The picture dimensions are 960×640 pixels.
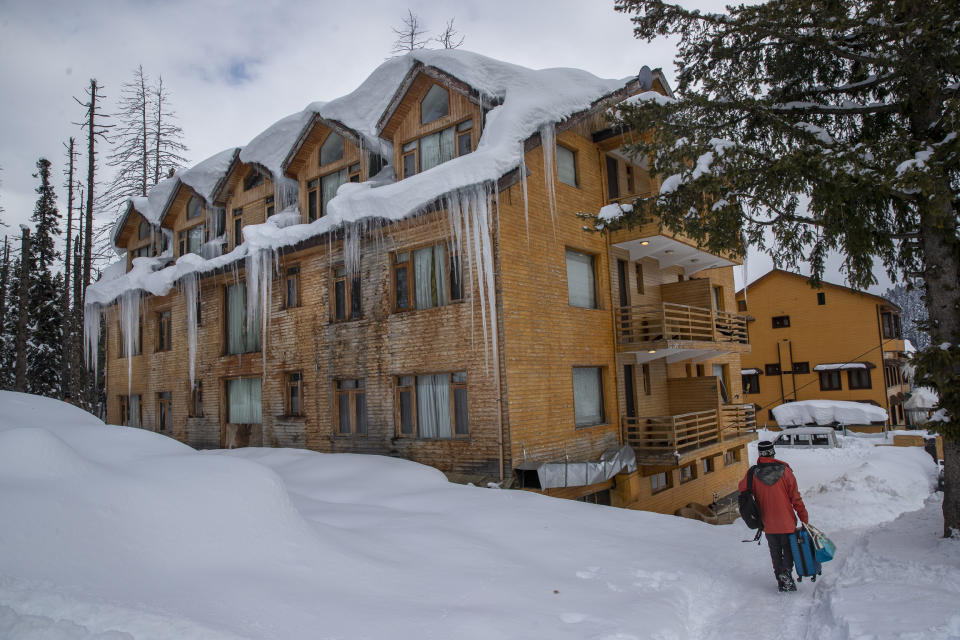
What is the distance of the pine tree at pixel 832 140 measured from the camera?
7070mm

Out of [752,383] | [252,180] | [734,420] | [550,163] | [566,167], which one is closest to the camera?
[550,163]

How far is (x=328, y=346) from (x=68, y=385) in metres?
17.8

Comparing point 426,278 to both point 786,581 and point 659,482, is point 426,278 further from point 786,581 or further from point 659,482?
point 786,581

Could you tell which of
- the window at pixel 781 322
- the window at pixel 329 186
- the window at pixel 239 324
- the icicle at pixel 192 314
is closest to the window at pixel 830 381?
the window at pixel 781 322

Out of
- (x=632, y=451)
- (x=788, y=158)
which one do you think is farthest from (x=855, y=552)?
(x=632, y=451)

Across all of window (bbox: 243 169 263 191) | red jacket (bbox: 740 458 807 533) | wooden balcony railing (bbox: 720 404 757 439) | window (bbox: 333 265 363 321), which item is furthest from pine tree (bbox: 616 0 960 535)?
window (bbox: 243 169 263 191)

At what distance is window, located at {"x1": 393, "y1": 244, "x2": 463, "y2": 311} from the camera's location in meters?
12.5

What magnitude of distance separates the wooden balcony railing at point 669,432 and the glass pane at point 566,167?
5.89 m

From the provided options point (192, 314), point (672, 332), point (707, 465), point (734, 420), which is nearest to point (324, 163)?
point (192, 314)

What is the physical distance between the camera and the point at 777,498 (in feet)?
20.5

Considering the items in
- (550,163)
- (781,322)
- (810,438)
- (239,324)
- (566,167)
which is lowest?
(810,438)

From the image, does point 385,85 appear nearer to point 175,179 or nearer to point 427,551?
point 175,179

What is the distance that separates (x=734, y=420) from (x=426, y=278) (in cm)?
1097

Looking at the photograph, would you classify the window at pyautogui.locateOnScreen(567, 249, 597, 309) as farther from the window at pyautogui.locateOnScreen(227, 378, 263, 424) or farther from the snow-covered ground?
the window at pyautogui.locateOnScreen(227, 378, 263, 424)
